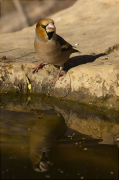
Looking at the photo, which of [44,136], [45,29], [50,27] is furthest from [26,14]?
[44,136]

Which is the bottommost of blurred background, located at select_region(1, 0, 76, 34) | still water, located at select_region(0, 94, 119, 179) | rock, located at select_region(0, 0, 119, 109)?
still water, located at select_region(0, 94, 119, 179)

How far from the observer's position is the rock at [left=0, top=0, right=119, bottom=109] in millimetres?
4055

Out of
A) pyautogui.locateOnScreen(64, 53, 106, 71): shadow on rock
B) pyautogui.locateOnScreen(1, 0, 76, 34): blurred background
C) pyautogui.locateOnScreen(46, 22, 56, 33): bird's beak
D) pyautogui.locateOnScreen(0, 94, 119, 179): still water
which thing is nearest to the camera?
pyautogui.locateOnScreen(0, 94, 119, 179): still water

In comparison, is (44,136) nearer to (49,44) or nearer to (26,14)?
(49,44)

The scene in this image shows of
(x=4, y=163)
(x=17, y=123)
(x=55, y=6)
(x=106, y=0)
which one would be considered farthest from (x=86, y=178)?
(x=55, y=6)

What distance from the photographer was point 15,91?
14.5 ft

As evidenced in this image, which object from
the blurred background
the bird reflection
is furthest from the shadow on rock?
the blurred background

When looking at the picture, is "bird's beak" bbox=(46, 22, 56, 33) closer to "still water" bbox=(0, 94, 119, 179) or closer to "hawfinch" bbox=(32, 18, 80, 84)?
"hawfinch" bbox=(32, 18, 80, 84)

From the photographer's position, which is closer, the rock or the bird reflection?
the bird reflection

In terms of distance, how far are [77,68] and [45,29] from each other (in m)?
0.91

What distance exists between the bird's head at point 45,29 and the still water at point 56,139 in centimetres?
103

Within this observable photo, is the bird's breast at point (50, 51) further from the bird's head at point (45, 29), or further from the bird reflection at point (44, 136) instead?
the bird reflection at point (44, 136)

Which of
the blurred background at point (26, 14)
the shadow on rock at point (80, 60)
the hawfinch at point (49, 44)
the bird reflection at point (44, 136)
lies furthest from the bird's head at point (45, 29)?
the blurred background at point (26, 14)

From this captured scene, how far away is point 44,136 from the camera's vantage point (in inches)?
126
